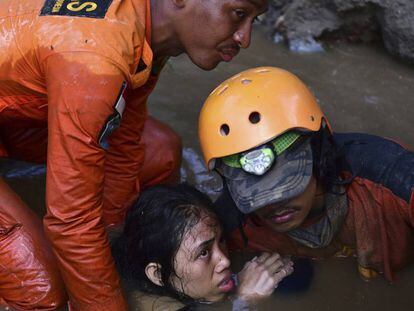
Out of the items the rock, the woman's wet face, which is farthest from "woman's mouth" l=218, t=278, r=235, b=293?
the rock

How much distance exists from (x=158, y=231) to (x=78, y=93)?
85cm

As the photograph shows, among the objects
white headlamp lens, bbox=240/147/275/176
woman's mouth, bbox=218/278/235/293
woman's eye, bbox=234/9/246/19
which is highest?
woman's eye, bbox=234/9/246/19

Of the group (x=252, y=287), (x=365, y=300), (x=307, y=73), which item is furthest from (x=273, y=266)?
(x=307, y=73)

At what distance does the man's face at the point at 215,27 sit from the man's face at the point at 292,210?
725mm

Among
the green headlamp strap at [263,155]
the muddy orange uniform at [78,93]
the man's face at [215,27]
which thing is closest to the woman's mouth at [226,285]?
the muddy orange uniform at [78,93]

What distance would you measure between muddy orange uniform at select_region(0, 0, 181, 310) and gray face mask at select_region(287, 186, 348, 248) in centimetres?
98

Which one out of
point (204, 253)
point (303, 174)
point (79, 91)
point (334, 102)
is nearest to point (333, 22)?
point (334, 102)

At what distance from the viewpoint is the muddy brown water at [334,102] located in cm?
318

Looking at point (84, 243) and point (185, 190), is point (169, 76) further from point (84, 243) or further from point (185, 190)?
point (84, 243)

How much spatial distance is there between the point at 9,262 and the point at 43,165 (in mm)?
1201

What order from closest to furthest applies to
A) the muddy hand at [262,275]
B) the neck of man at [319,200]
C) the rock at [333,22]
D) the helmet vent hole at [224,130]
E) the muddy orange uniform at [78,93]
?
1. the muddy orange uniform at [78,93]
2. the helmet vent hole at [224,130]
3. the neck of man at [319,200]
4. the muddy hand at [262,275]
5. the rock at [333,22]

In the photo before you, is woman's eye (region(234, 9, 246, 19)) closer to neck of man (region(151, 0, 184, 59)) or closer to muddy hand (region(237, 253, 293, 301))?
neck of man (region(151, 0, 184, 59))

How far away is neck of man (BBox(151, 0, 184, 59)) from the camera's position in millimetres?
2875

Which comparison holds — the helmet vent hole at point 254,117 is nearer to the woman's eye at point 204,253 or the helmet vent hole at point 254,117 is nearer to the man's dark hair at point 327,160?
the man's dark hair at point 327,160
